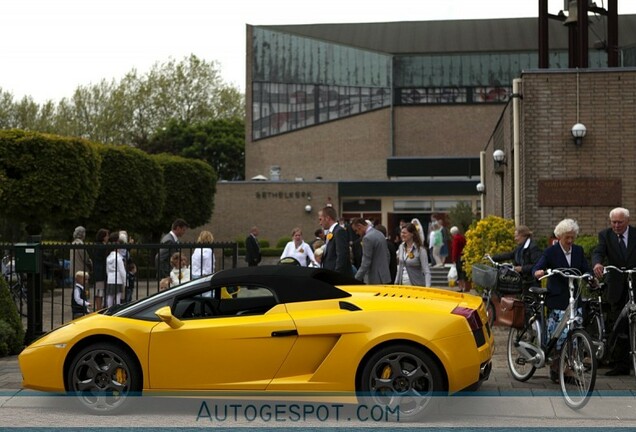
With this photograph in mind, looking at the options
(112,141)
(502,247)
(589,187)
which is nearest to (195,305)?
(502,247)

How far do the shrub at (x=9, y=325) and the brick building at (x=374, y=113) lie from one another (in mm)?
37544

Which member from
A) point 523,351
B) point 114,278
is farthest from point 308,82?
point 523,351

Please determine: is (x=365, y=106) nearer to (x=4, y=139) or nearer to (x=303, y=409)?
(x=4, y=139)

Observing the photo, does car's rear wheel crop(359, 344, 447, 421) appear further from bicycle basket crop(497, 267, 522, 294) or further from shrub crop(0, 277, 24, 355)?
shrub crop(0, 277, 24, 355)

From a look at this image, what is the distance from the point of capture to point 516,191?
18344 millimetres

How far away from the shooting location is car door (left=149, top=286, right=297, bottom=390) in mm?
7938

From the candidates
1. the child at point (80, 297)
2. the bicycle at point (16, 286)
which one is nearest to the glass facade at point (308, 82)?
the bicycle at point (16, 286)

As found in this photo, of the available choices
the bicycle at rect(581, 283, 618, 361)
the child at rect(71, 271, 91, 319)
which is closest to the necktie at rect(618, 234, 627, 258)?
the bicycle at rect(581, 283, 618, 361)

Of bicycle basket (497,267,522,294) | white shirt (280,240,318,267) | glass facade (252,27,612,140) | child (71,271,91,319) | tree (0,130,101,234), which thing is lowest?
child (71,271,91,319)

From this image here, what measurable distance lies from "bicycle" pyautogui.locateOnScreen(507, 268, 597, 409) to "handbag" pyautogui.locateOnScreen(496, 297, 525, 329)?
9cm

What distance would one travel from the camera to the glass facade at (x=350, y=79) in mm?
57125

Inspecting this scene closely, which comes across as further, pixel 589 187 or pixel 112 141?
pixel 112 141

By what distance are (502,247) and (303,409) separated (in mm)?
9648

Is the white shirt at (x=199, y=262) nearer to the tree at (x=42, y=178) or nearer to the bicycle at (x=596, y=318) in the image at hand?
the bicycle at (x=596, y=318)
